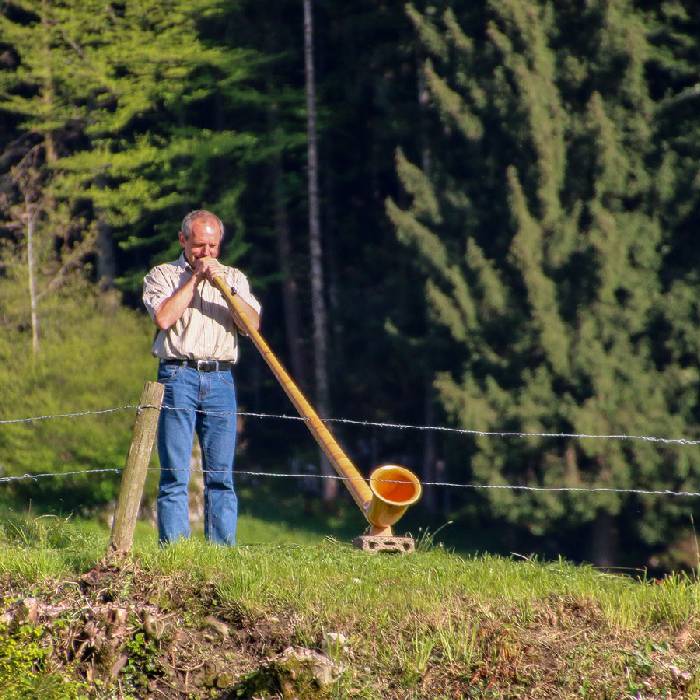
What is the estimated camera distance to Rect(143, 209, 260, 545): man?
26.3 ft

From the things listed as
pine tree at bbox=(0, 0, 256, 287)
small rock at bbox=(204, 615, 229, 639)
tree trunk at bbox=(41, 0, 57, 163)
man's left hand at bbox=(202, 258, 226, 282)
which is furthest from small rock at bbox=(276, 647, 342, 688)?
tree trunk at bbox=(41, 0, 57, 163)

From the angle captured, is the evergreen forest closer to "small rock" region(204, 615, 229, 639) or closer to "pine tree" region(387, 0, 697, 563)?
"pine tree" region(387, 0, 697, 563)

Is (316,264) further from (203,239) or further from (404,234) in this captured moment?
(203,239)

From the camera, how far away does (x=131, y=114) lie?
29500 mm

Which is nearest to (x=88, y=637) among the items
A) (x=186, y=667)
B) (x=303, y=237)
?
(x=186, y=667)

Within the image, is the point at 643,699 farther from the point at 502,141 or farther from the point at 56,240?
the point at 56,240

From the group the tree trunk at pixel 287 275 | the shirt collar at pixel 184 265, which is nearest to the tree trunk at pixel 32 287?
the tree trunk at pixel 287 275

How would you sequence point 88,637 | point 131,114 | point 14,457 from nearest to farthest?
point 88,637 < point 14,457 < point 131,114

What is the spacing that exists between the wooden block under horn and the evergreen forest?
46.4ft

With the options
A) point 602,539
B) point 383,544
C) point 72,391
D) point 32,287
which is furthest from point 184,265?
point 32,287

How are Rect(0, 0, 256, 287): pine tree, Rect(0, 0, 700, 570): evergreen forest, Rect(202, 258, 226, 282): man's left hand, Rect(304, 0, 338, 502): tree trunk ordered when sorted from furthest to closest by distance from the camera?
Rect(0, 0, 256, 287): pine tree, Rect(304, 0, 338, 502): tree trunk, Rect(0, 0, 700, 570): evergreen forest, Rect(202, 258, 226, 282): man's left hand

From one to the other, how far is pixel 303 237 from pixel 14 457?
9.50 metres

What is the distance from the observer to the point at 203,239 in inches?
318

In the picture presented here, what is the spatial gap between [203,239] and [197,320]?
0.43 metres
